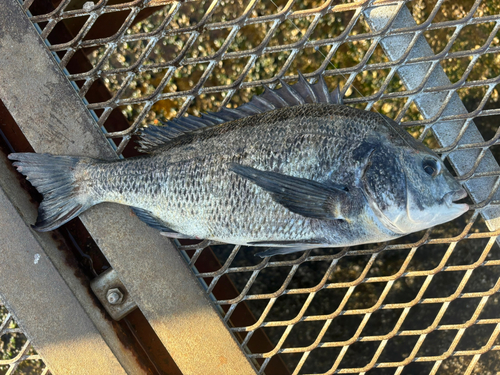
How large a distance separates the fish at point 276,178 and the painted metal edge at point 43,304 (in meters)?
0.21

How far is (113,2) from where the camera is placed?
2.62 metres

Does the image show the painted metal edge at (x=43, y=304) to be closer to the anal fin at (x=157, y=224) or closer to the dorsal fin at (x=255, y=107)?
the anal fin at (x=157, y=224)

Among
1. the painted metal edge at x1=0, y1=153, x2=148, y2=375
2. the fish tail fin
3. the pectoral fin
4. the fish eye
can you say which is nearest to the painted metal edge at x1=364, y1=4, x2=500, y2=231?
the fish eye

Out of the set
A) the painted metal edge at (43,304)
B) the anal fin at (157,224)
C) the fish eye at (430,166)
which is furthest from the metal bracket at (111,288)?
the fish eye at (430,166)

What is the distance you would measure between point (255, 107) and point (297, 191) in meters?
0.58

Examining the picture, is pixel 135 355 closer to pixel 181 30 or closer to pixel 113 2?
pixel 181 30

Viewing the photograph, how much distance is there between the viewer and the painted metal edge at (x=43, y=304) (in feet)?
7.41

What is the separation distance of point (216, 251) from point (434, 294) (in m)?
1.86

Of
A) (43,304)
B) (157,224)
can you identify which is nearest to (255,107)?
(157,224)

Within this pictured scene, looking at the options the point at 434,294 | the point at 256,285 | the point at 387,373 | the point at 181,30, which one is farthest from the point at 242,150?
the point at 387,373

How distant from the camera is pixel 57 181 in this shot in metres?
2.16

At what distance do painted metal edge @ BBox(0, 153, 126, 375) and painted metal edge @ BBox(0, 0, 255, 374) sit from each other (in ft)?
1.19

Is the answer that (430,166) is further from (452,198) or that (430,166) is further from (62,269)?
(62,269)

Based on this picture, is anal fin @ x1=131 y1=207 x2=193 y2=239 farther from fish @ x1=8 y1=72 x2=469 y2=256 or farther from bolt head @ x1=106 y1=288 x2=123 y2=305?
bolt head @ x1=106 y1=288 x2=123 y2=305
